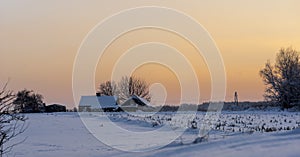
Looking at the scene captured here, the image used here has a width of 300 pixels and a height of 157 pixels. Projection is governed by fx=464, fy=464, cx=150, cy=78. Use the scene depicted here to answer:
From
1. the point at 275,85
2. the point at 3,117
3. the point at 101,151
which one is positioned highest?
the point at 275,85

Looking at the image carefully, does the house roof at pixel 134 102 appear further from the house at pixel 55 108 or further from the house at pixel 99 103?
the house at pixel 55 108

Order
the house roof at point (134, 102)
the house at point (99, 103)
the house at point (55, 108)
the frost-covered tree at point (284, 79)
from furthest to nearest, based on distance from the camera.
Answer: the house roof at point (134, 102)
the house at point (55, 108)
the house at point (99, 103)
the frost-covered tree at point (284, 79)

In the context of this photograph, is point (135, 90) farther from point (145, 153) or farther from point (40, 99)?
point (145, 153)

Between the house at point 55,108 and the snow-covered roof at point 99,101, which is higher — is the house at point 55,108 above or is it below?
below

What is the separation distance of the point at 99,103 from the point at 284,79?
1259 inches

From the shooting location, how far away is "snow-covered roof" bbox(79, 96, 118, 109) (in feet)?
253

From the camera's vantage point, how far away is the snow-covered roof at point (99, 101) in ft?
253

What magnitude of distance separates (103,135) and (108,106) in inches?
2265

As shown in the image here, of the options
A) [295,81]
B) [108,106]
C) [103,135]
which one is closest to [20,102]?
[103,135]

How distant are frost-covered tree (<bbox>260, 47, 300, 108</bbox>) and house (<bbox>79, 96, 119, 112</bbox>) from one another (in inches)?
965

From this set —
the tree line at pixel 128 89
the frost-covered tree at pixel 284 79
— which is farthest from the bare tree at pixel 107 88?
the frost-covered tree at pixel 284 79

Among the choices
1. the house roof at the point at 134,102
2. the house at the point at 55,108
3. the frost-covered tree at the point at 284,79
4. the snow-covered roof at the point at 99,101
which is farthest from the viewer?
the house roof at the point at 134,102

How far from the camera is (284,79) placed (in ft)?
204

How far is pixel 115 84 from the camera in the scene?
89562mm
